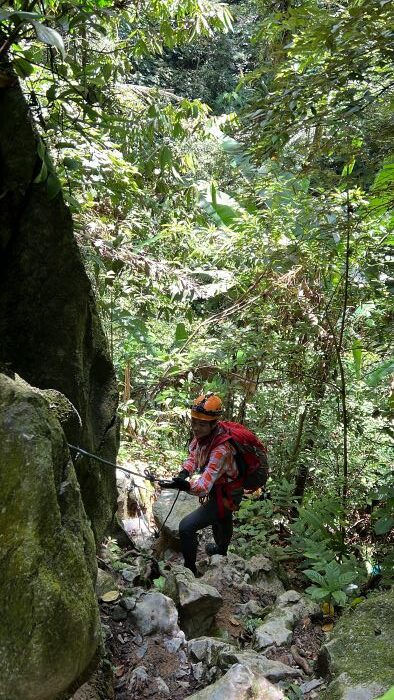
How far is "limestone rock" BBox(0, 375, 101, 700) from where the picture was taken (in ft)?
5.73

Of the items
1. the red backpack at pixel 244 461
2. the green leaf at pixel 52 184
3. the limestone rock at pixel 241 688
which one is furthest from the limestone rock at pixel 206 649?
the green leaf at pixel 52 184

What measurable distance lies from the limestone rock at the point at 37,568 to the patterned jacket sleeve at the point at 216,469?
2442 millimetres

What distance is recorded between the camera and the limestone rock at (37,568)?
5.73 feet

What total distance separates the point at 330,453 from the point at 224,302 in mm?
3596

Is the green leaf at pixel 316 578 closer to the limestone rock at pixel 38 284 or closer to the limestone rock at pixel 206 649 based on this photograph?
the limestone rock at pixel 206 649

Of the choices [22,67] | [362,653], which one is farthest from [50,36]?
[362,653]

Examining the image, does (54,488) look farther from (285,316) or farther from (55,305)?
(285,316)

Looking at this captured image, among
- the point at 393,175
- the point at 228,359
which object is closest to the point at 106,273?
the point at 228,359

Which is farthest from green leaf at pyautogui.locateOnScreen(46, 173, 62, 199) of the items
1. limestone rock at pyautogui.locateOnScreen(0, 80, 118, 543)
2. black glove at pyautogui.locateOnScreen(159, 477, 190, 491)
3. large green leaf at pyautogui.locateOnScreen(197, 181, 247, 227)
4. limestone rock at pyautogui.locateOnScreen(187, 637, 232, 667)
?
large green leaf at pyautogui.locateOnScreen(197, 181, 247, 227)

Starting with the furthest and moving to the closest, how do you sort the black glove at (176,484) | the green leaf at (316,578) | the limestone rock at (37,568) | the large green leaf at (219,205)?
1. the large green leaf at (219,205)
2. the green leaf at (316,578)
3. the black glove at (176,484)
4. the limestone rock at (37,568)

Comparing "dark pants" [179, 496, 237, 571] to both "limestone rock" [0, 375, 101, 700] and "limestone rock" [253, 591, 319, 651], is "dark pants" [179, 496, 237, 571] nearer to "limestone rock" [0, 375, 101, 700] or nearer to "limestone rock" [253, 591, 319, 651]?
"limestone rock" [253, 591, 319, 651]

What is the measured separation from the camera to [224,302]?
9531mm

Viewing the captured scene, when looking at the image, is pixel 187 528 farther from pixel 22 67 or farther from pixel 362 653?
pixel 22 67

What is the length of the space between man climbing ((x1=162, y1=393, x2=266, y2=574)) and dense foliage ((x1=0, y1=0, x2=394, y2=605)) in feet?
3.33
